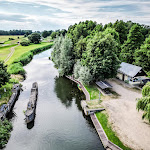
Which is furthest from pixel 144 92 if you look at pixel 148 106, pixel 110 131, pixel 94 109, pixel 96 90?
pixel 96 90

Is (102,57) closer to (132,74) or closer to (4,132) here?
(132,74)

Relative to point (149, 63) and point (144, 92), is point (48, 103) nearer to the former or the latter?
point (144, 92)

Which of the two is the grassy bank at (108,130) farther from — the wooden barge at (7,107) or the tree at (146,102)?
the wooden barge at (7,107)

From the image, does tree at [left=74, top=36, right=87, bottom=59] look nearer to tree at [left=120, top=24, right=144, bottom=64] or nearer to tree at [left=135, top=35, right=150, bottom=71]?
tree at [left=120, top=24, right=144, bottom=64]

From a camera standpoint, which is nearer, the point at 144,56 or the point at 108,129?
the point at 108,129

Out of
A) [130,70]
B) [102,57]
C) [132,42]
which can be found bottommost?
[130,70]

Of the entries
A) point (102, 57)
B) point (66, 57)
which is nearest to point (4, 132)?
point (102, 57)
